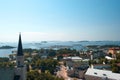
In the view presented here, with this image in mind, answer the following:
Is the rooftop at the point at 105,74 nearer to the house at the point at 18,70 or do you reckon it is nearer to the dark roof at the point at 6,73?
the house at the point at 18,70

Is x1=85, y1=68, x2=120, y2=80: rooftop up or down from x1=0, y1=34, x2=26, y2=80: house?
down

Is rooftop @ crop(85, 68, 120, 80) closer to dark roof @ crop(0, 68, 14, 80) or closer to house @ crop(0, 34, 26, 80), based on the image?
house @ crop(0, 34, 26, 80)

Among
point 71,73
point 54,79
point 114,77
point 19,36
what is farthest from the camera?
point 71,73

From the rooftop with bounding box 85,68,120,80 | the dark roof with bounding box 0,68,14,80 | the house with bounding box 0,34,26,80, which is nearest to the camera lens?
the dark roof with bounding box 0,68,14,80

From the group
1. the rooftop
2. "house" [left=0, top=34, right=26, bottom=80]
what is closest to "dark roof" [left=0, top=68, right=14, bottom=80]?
"house" [left=0, top=34, right=26, bottom=80]

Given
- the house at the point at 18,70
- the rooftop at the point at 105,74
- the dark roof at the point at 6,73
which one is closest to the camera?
the dark roof at the point at 6,73

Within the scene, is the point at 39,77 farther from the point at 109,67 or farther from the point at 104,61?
the point at 104,61

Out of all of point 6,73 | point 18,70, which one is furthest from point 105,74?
point 6,73

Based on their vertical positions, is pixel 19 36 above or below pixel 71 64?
above

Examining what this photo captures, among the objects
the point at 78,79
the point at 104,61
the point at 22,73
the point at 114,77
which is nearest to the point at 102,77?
the point at 114,77

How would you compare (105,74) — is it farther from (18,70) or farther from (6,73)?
(6,73)

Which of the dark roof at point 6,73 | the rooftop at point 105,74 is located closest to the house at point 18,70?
the dark roof at point 6,73
